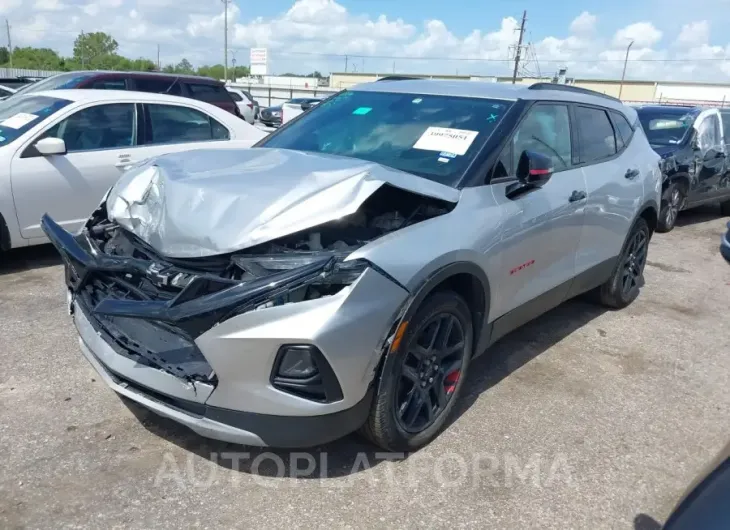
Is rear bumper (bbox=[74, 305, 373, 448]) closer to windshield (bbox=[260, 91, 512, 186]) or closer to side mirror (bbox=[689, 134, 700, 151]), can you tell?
windshield (bbox=[260, 91, 512, 186])

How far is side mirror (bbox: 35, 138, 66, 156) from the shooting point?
5328mm

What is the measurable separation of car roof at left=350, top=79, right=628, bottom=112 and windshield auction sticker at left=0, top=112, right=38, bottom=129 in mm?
3134

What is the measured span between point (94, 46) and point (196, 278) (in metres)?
84.7

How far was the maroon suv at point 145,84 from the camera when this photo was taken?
31.0 ft

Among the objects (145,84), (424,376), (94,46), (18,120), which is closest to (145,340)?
(424,376)

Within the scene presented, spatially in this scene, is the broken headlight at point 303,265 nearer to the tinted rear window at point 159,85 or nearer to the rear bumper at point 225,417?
the rear bumper at point 225,417

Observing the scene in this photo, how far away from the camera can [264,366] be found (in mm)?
2486

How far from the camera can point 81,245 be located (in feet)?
10.6

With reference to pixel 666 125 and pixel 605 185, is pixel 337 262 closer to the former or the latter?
pixel 605 185

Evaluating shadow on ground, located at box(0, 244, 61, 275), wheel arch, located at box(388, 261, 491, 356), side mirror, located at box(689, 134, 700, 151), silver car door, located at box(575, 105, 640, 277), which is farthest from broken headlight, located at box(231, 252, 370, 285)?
side mirror, located at box(689, 134, 700, 151)

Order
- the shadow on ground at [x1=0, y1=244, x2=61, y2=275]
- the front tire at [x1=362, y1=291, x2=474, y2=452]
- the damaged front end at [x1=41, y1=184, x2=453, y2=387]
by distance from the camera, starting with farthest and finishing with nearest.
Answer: the shadow on ground at [x1=0, y1=244, x2=61, y2=275]
the front tire at [x1=362, y1=291, x2=474, y2=452]
the damaged front end at [x1=41, y1=184, x2=453, y2=387]

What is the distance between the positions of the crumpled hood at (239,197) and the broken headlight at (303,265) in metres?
0.08

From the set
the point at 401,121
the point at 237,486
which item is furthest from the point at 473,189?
the point at 237,486

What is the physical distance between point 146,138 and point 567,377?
4.53 m
